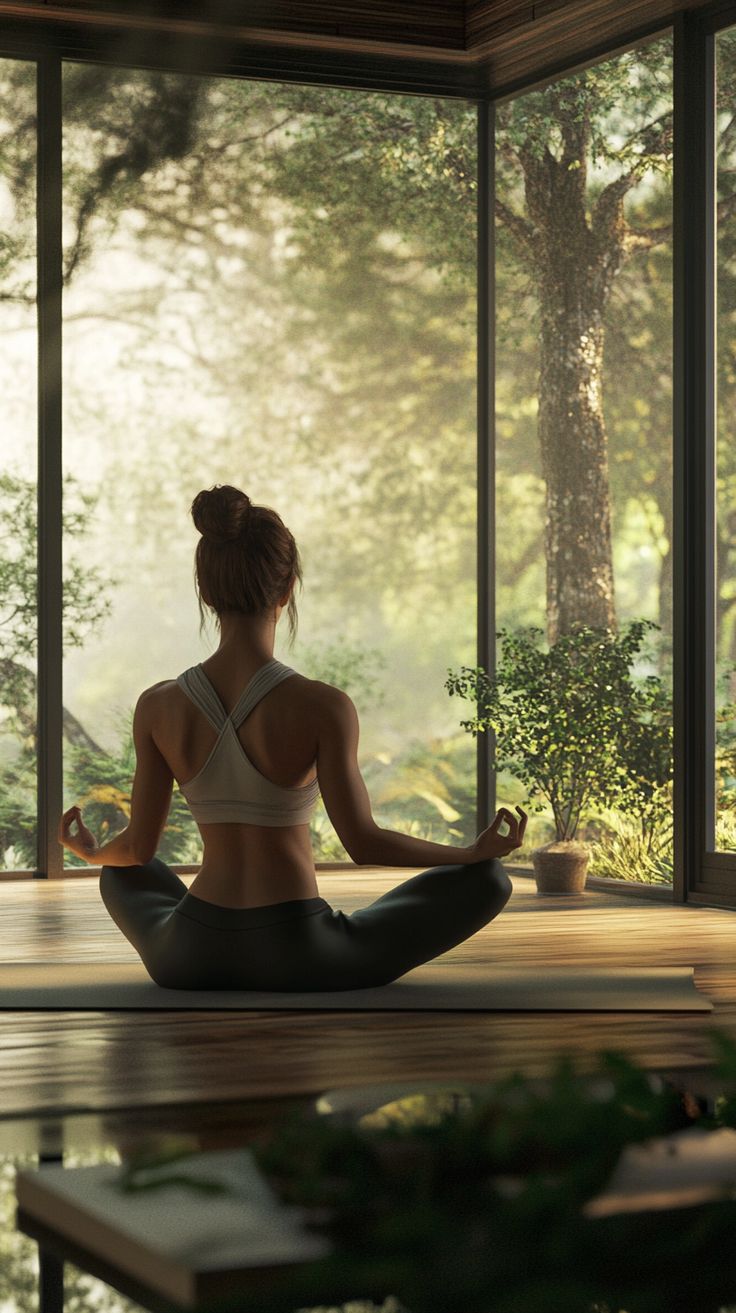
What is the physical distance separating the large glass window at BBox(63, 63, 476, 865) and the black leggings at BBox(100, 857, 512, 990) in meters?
3.00

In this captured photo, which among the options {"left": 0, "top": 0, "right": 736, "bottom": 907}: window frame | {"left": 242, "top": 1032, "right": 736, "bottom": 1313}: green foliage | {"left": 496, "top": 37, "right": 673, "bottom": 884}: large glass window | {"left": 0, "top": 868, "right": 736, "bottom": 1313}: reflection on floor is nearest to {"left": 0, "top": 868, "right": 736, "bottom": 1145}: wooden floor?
{"left": 0, "top": 868, "right": 736, "bottom": 1313}: reflection on floor

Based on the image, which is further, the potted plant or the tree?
the tree

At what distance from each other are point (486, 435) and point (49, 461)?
1.61 m

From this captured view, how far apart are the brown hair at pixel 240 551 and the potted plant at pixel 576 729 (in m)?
2.56

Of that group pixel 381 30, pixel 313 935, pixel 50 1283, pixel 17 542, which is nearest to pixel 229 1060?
pixel 313 935

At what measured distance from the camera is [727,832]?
577 cm

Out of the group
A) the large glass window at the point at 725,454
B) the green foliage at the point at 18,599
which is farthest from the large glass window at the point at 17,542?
the large glass window at the point at 725,454

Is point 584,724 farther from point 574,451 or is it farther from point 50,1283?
point 50,1283

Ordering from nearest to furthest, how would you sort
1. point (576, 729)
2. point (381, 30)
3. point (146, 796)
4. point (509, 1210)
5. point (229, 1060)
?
point (509, 1210), point (229, 1060), point (146, 796), point (576, 729), point (381, 30)

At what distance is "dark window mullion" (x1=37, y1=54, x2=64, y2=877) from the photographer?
6.39 meters

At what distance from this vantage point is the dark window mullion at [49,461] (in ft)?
21.0

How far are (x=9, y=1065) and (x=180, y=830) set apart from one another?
3.73 meters

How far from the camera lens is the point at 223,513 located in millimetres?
3607

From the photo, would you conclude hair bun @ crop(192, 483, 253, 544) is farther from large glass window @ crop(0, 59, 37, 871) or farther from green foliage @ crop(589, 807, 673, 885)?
large glass window @ crop(0, 59, 37, 871)
